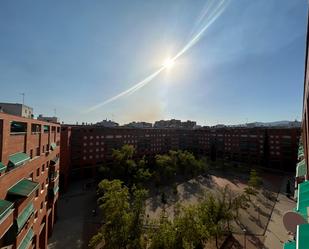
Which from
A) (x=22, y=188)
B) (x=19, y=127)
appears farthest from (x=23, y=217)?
(x=19, y=127)

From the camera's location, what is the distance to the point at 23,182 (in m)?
15.5

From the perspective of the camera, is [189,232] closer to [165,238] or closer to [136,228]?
[165,238]

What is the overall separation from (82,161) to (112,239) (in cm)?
3802

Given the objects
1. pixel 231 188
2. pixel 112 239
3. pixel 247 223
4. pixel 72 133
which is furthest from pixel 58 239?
pixel 231 188

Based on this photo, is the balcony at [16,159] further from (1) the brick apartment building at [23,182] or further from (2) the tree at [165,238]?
(2) the tree at [165,238]

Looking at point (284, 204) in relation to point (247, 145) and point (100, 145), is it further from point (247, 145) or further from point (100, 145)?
point (100, 145)

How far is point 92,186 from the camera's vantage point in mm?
45344

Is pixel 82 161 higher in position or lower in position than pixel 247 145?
lower

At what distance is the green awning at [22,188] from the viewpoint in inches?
534

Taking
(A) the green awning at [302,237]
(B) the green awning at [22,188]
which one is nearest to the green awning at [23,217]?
(B) the green awning at [22,188]

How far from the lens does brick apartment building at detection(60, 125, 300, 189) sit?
51.2 m

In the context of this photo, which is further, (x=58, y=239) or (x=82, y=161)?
(x=82, y=161)

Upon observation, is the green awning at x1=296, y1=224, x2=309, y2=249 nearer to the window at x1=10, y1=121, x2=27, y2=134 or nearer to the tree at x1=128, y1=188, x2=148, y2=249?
the tree at x1=128, y1=188, x2=148, y2=249

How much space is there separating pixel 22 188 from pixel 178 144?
7081 centimetres
